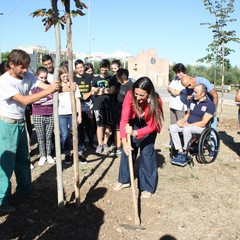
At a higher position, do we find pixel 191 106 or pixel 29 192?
pixel 191 106

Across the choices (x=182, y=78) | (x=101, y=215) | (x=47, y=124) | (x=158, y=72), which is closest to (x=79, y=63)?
(x=47, y=124)

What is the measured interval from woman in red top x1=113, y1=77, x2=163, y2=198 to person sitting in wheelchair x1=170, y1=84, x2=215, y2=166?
4.51ft

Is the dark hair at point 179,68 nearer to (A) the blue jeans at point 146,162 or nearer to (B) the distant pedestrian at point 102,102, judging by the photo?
(B) the distant pedestrian at point 102,102

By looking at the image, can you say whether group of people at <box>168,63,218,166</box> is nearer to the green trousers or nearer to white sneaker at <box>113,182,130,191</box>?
white sneaker at <box>113,182,130,191</box>

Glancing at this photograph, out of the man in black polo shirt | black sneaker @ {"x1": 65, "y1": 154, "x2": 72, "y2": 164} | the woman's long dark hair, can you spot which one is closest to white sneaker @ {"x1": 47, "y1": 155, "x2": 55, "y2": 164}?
black sneaker @ {"x1": 65, "y1": 154, "x2": 72, "y2": 164}

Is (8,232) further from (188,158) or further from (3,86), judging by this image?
(188,158)

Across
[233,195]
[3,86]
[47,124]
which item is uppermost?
[3,86]

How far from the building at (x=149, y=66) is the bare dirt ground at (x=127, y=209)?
1781 inches

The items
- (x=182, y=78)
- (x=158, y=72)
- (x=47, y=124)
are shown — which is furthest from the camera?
(x=158, y=72)

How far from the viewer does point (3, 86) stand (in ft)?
10.7

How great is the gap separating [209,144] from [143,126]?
1.94 m

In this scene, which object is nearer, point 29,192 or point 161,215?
point 161,215

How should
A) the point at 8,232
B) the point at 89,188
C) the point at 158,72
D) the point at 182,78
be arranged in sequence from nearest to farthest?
the point at 8,232
the point at 89,188
the point at 182,78
the point at 158,72

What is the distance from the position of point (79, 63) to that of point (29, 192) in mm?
2823
